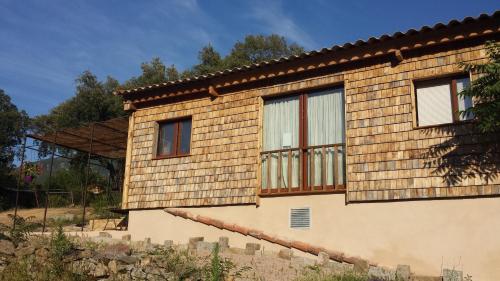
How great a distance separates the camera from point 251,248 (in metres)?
11.2

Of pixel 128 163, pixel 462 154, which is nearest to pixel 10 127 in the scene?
pixel 128 163

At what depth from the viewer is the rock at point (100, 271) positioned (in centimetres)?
883

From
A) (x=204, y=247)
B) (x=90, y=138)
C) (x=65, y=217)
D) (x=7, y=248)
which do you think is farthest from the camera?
(x=65, y=217)

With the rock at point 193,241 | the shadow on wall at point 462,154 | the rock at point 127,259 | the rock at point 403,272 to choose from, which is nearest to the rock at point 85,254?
the rock at point 127,259

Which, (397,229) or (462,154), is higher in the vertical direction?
(462,154)

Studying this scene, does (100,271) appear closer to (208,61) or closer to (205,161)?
(205,161)

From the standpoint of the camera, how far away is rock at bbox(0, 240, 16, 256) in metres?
9.47

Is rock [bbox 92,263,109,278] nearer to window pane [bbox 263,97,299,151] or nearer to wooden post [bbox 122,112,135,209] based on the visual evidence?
window pane [bbox 263,97,299,151]

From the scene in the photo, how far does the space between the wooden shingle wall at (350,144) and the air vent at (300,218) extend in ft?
3.63

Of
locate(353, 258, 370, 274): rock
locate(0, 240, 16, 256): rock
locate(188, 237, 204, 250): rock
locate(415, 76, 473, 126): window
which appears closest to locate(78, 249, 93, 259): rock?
locate(0, 240, 16, 256): rock

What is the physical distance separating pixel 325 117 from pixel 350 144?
43.3 inches

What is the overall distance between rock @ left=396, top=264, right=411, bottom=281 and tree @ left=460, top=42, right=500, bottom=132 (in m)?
2.94

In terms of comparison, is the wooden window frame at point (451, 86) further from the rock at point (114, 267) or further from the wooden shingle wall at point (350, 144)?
the rock at point (114, 267)

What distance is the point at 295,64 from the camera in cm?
1237
